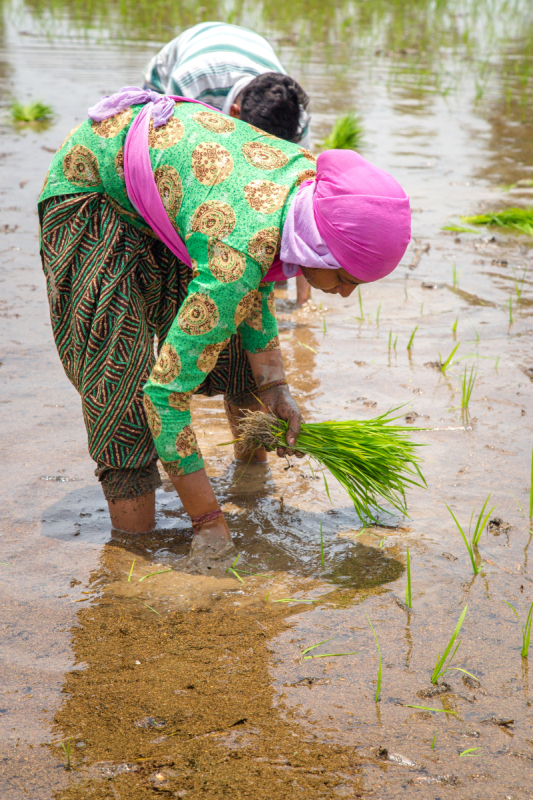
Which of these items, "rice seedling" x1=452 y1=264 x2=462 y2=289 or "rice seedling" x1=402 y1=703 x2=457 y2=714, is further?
"rice seedling" x1=452 y1=264 x2=462 y2=289

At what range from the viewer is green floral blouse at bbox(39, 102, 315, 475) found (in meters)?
1.83

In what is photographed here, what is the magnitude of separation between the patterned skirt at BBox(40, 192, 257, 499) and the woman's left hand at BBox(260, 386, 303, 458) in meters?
0.41

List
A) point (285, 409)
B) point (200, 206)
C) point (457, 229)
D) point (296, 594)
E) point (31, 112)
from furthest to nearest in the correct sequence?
point (31, 112)
point (457, 229)
point (285, 409)
point (296, 594)
point (200, 206)

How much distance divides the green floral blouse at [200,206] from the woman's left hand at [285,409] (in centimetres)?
40

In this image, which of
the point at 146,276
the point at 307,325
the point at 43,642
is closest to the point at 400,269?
the point at 307,325

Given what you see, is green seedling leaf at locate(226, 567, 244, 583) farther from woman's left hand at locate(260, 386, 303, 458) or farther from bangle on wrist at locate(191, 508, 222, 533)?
woman's left hand at locate(260, 386, 303, 458)

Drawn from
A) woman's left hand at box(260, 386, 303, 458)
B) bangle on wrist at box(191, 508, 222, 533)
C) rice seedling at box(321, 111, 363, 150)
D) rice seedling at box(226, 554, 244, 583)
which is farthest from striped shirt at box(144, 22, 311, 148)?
rice seedling at box(321, 111, 363, 150)

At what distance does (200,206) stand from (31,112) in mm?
6144

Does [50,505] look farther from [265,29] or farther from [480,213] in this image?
[265,29]

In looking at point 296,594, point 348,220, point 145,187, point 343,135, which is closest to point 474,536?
point 296,594

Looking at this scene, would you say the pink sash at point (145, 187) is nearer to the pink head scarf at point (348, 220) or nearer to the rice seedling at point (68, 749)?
the pink head scarf at point (348, 220)

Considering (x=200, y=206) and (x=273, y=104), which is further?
(x=273, y=104)

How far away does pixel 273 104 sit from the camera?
2.84 m

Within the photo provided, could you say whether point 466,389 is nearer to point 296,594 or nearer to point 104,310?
point 296,594
